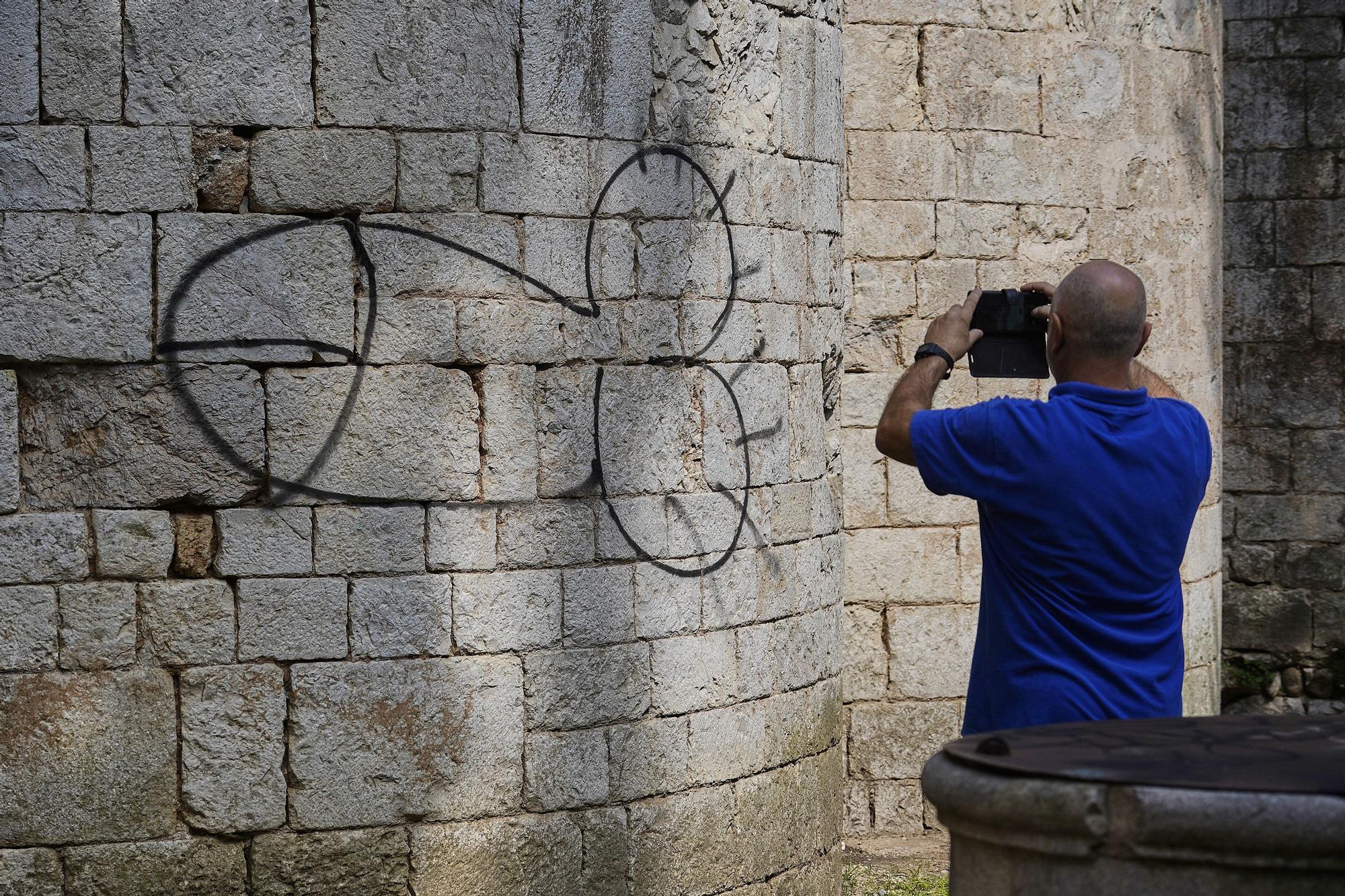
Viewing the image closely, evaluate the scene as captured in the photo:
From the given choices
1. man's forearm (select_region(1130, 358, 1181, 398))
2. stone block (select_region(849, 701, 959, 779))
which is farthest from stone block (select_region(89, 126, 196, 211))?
stone block (select_region(849, 701, 959, 779))

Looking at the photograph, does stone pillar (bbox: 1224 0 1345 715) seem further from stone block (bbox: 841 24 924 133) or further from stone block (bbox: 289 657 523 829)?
stone block (bbox: 289 657 523 829)

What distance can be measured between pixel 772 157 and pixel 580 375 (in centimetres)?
98

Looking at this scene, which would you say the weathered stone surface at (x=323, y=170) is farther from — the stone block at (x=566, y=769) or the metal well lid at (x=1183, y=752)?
the metal well lid at (x=1183, y=752)

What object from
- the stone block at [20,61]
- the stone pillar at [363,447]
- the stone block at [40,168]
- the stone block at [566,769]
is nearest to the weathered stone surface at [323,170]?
the stone pillar at [363,447]

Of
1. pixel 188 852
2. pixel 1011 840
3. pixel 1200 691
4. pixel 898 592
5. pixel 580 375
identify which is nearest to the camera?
pixel 1011 840

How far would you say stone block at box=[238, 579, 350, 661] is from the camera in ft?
12.8

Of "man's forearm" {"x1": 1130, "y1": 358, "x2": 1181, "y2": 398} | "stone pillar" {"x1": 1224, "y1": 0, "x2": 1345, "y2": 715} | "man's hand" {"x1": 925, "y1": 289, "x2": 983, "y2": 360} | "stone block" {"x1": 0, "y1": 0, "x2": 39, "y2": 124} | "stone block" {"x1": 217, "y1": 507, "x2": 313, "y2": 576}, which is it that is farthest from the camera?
"stone pillar" {"x1": 1224, "y1": 0, "x2": 1345, "y2": 715}

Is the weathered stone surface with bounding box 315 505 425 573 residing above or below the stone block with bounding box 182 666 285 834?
above

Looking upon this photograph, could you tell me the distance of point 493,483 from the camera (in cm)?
408

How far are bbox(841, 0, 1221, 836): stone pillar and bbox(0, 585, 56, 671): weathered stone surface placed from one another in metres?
3.06

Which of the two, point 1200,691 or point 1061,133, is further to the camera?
point 1200,691

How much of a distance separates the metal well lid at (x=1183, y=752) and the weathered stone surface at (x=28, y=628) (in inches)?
92.8

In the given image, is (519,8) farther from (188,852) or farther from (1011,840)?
(1011,840)

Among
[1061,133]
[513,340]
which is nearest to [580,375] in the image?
[513,340]
